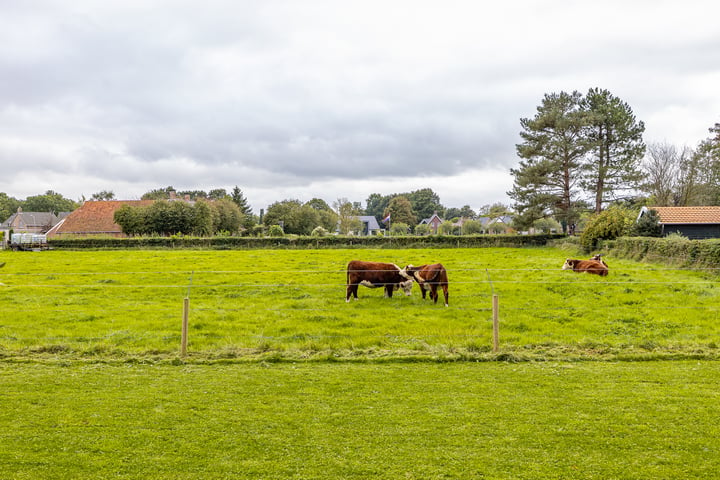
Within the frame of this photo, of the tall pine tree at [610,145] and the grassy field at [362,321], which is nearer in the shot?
the grassy field at [362,321]

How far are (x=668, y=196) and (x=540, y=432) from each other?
177 feet

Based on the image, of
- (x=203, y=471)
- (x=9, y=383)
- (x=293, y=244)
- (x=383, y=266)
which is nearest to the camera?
(x=203, y=471)

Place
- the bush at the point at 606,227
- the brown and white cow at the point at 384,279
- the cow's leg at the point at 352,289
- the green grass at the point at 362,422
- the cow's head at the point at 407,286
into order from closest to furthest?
the green grass at the point at 362,422 → the cow's leg at the point at 352,289 → the brown and white cow at the point at 384,279 → the cow's head at the point at 407,286 → the bush at the point at 606,227

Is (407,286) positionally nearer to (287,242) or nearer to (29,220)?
(287,242)

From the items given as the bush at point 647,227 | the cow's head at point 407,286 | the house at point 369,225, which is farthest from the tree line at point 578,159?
the house at point 369,225

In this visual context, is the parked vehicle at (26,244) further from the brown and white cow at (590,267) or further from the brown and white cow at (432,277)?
the brown and white cow at (590,267)

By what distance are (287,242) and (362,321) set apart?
102 feet

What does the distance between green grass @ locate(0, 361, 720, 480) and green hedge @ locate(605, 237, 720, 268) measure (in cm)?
→ 1095

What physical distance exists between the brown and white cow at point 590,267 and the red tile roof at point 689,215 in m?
13.9

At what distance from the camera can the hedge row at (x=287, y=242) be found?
41.5 meters

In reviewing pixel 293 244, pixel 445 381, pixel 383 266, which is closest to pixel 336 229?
pixel 293 244

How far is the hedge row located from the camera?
41.5m

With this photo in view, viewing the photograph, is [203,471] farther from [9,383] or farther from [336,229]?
[336,229]

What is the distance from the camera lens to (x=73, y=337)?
9539mm
